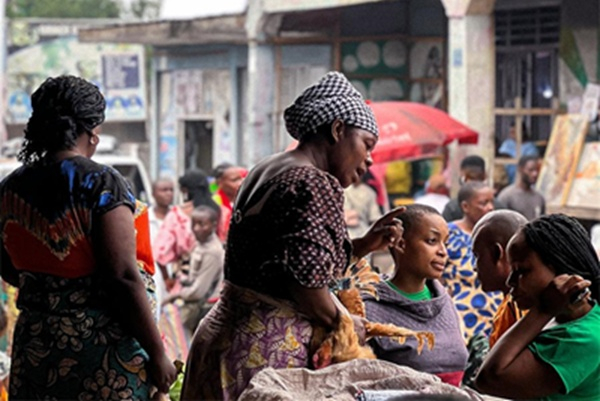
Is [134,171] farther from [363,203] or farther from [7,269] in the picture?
[7,269]

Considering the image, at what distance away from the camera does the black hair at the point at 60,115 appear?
429cm

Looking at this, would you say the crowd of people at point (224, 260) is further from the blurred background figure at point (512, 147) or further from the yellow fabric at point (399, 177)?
the yellow fabric at point (399, 177)

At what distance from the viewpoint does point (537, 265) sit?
3475 millimetres

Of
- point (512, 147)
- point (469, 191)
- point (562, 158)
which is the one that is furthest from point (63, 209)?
point (512, 147)

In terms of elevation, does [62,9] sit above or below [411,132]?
above

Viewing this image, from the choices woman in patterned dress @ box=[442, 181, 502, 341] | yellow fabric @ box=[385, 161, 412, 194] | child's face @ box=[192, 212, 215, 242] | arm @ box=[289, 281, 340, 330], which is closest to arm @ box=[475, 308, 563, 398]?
arm @ box=[289, 281, 340, 330]

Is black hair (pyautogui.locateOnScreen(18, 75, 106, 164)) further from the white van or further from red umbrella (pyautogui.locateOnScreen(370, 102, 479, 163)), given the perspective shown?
the white van

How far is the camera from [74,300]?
13.8 ft

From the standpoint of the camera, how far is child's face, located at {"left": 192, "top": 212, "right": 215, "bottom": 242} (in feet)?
29.8

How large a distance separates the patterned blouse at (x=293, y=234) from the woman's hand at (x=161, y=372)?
41cm

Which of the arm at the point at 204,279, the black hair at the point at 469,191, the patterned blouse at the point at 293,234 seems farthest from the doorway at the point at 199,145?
the patterned blouse at the point at 293,234

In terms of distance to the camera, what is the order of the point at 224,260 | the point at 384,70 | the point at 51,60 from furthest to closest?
the point at 51,60
the point at 384,70
the point at 224,260

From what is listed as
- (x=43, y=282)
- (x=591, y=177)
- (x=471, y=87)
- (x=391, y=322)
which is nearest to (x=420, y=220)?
(x=391, y=322)

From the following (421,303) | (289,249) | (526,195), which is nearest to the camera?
(289,249)
